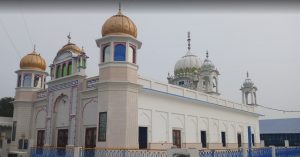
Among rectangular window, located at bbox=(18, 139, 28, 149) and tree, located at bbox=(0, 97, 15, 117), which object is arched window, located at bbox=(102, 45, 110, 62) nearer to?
rectangular window, located at bbox=(18, 139, 28, 149)

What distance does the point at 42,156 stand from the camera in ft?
56.3

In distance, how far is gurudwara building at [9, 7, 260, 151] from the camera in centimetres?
1557

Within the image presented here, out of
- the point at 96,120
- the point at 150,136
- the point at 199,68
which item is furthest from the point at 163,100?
the point at 199,68

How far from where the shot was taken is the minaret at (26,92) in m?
21.0

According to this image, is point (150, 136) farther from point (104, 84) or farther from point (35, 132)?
point (35, 132)

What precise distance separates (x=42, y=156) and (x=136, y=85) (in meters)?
6.69

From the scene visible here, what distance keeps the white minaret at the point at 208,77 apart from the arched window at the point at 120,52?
14.1 metres

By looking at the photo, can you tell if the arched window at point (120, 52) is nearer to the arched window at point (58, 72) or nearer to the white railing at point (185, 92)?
the white railing at point (185, 92)

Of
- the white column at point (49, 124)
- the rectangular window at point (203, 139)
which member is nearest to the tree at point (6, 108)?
the white column at point (49, 124)

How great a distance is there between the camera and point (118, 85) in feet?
51.3

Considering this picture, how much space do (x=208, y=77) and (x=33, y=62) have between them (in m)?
15.5

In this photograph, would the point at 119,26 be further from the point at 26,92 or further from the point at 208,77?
the point at 208,77

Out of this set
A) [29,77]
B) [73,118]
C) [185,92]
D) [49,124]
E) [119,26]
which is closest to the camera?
[119,26]

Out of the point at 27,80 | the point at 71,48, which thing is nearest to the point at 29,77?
the point at 27,80
